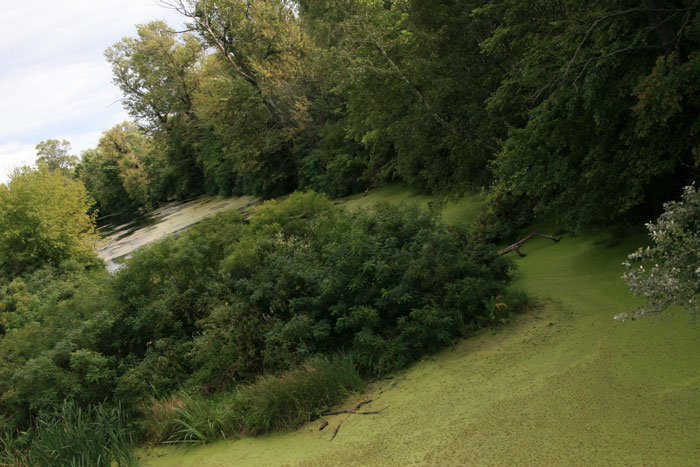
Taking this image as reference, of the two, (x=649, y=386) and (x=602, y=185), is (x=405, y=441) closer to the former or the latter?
(x=649, y=386)

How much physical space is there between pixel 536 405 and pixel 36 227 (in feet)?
58.4

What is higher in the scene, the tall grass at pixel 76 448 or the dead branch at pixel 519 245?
the tall grass at pixel 76 448

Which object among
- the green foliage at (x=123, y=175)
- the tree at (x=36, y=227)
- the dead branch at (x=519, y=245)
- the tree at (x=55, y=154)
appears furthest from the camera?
the tree at (x=55, y=154)

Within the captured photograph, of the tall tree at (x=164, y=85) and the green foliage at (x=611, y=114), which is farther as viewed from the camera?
the tall tree at (x=164, y=85)

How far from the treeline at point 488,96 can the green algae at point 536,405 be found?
1816 millimetres

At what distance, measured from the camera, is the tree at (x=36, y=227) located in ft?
54.1

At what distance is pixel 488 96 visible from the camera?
1016 cm

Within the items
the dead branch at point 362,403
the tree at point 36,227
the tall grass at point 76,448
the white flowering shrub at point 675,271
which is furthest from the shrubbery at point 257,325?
the tree at point 36,227

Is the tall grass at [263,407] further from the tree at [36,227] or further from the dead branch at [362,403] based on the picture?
the tree at [36,227]

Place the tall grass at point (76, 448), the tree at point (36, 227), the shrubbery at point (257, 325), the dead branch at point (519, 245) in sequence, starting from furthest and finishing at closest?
the tree at point (36, 227)
the dead branch at point (519, 245)
the shrubbery at point (257, 325)
the tall grass at point (76, 448)

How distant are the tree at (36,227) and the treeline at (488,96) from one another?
32.7 feet

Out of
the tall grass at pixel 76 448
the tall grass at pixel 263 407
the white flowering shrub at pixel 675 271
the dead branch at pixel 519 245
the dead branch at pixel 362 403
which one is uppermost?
the white flowering shrub at pixel 675 271

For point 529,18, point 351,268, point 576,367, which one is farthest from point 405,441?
point 529,18

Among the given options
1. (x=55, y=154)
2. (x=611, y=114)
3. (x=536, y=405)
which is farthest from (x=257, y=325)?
A: (x=55, y=154)
